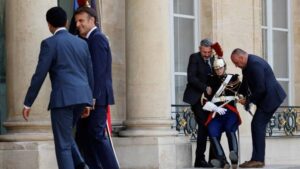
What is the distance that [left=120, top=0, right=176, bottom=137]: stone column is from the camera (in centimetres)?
1306

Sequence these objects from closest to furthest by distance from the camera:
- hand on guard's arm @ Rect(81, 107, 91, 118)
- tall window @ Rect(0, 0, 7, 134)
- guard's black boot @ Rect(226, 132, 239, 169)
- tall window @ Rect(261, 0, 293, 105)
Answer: hand on guard's arm @ Rect(81, 107, 91, 118) < guard's black boot @ Rect(226, 132, 239, 169) < tall window @ Rect(0, 0, 7, 134) < tall window @ Rect(261, 0, 293, 105)

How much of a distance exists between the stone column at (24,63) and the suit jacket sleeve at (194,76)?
7.80 ft

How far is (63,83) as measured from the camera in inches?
354

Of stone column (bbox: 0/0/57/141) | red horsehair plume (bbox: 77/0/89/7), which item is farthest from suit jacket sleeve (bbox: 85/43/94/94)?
stone column (bbox: 0/0/57/141)

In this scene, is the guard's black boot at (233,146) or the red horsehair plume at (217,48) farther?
the red horsehair plume at (217,48)

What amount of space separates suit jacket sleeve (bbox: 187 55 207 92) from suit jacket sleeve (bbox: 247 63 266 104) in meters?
0.66

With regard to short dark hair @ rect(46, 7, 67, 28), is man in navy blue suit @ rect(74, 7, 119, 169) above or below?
below

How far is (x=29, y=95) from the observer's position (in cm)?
890

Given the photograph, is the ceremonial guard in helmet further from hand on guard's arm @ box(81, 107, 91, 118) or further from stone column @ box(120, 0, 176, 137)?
hand on guard's arm @ box(81, 107, 91, 118)

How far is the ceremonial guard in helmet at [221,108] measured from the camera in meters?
12.6

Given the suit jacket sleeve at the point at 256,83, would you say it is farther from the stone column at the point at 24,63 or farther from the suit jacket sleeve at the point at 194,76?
the stone column at the point at 24,63

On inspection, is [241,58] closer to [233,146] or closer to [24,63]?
[233,146]

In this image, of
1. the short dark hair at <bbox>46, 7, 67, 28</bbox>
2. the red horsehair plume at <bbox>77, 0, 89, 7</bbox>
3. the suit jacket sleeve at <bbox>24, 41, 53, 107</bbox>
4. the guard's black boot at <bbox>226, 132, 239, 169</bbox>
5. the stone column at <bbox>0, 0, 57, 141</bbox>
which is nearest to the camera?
the suit jacket sleeve at <bbox>24, 41, 53, 107</bbox>

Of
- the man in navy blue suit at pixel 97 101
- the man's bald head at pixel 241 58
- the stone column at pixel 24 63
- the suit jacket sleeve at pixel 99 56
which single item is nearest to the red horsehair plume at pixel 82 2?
the stone column at pixel 24 63
